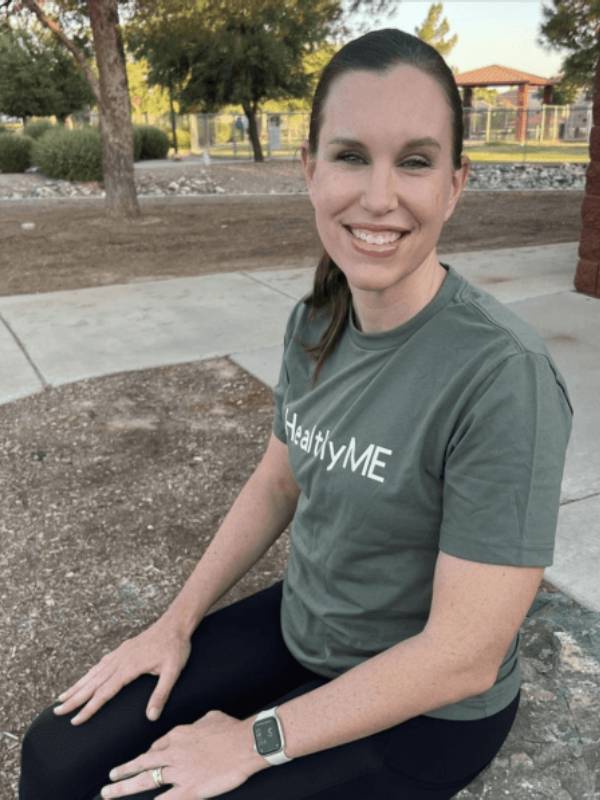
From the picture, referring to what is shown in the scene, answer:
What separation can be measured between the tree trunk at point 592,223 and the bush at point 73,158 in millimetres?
15131

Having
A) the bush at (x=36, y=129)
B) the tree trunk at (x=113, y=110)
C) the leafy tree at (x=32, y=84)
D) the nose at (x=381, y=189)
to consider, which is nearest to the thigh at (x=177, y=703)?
the nose at (x=381, y=189)

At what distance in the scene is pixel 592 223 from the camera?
5.98m

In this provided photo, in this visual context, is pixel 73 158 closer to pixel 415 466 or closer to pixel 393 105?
pixel 393 105

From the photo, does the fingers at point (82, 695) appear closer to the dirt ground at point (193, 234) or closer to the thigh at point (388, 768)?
the thigh at point (388, 768)

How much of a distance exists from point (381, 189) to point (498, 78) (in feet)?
168

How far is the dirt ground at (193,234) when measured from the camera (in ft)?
26.9

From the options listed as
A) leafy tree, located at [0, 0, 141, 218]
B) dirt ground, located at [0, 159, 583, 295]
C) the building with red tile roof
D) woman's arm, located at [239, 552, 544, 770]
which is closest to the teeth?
woman's arm, located at [239, 552, 544, 770]

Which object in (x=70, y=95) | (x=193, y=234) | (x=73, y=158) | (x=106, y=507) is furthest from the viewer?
(x=70, y=95)

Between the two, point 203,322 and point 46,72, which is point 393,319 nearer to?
point 203,322

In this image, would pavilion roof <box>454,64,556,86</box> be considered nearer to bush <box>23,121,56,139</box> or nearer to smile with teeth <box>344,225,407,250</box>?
bush <box>23,121,56,139</box>

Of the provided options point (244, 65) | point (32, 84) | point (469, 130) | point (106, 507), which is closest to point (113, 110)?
point (106, 507)

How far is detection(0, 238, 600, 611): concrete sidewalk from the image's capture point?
3.91 m

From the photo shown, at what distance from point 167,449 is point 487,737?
8.85 feet

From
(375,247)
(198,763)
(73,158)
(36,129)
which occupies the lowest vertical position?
(73,158)
